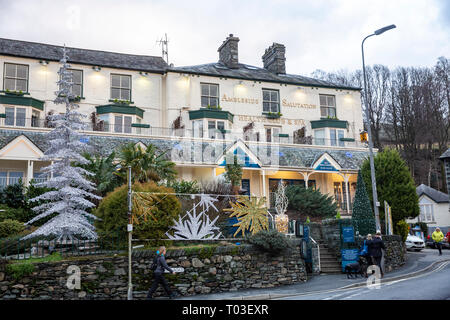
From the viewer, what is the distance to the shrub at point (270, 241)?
15.7m

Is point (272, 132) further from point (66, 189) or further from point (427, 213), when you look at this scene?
point (66, 189)

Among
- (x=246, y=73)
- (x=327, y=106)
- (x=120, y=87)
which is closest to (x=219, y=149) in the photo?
(x=120, y=87)

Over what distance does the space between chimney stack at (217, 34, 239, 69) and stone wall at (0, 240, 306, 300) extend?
74.8 ft

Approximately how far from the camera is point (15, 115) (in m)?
27.6

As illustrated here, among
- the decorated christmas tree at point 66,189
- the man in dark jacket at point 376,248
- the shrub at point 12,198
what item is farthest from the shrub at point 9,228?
the man in dark jacket at point 376,248

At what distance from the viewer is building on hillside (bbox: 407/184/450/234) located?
39844mm

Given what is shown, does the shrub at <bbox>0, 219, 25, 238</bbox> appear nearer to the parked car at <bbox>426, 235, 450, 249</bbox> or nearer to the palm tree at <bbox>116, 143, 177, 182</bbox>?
the palm tree at <bbox>116, 143, 177, 182</bbox>

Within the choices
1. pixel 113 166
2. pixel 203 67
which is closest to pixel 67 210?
pixel 113 166

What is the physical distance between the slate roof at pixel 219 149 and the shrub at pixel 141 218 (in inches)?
383

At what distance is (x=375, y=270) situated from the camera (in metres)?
16.2

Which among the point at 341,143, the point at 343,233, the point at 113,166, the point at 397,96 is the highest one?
the point at 397,96

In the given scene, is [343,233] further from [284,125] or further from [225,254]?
[284,125]

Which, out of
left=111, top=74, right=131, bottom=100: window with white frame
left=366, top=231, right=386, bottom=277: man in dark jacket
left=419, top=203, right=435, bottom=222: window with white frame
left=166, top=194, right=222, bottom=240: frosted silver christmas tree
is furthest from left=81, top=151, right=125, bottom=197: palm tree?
left=419, top=203, right=435, bottom=222: window with white frame
